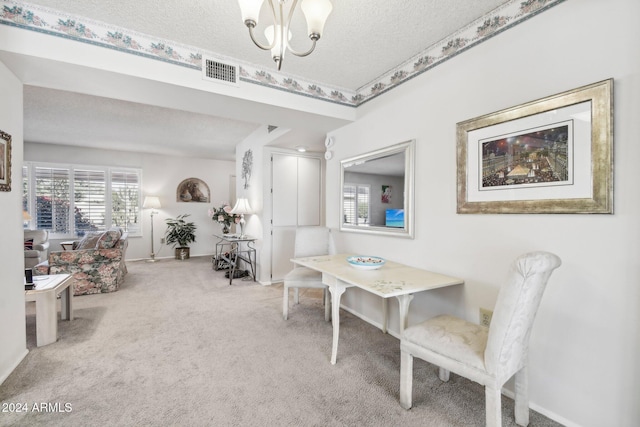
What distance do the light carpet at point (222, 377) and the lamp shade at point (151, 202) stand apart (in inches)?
136

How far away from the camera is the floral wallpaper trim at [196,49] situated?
1.68 m

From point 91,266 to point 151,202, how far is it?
2780mm

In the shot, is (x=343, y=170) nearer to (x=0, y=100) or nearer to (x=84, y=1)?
(x=84, y=1)

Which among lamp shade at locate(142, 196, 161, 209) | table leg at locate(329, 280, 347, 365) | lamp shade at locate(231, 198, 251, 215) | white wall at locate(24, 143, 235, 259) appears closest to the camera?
table leg at locate(329, 280, 347, 365)

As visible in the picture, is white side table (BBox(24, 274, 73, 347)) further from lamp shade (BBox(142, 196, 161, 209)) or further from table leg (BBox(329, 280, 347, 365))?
lamp shade (BBox(142, 196, 161, 209))

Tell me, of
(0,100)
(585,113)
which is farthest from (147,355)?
(585,113)

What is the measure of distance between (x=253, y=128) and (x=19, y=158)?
9.78 feet

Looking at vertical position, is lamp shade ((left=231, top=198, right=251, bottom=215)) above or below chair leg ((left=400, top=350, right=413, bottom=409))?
above

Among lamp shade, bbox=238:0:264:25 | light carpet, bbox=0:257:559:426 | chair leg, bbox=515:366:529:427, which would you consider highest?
lamp shade, bbox=238:0:264:25

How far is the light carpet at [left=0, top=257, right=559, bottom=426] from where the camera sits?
1547 mm

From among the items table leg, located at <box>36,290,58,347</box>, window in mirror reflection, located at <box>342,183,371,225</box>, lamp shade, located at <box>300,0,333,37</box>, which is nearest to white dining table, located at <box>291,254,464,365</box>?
window in mirror reflection, located at <box>342,183,371,225</box>

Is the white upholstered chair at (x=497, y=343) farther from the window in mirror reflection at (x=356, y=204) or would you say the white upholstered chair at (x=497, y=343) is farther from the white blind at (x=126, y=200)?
the white blind at (x=126, y=200)

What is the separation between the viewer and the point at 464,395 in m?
1.74

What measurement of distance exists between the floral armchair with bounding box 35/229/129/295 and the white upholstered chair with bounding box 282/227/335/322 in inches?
105
